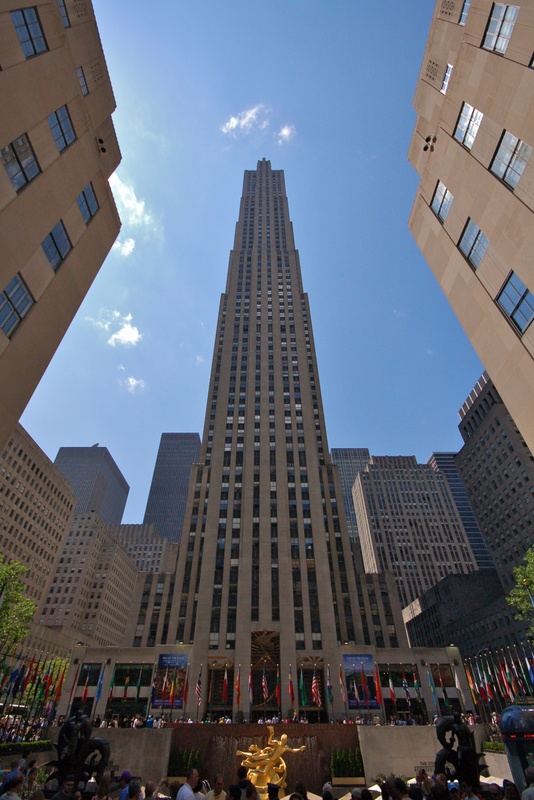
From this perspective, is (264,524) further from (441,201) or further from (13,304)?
(13,304)

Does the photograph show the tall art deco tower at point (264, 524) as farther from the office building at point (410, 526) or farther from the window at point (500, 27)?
the office building at point (410, 526)

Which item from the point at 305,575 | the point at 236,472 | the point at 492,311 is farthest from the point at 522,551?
the point at 492,311

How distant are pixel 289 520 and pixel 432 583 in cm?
8925

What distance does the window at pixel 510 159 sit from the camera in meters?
21.7

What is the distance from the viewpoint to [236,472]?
7300 cm

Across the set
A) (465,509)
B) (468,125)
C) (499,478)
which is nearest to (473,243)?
(468,125)

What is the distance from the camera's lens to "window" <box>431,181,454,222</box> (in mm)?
29178

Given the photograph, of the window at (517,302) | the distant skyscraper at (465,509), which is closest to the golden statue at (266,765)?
the window at (517,302)

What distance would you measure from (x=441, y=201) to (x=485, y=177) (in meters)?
5.81

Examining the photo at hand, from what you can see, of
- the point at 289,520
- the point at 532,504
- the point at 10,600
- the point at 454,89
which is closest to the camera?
the point at 454,89

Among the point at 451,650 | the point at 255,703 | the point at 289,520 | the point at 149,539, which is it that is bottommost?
the point at 255,703

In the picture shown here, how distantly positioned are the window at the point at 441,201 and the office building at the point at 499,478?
213 ft

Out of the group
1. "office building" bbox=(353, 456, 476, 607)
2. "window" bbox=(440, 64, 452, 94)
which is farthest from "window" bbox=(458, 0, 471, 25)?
"office building" bbox=(353, 456, 476, 607)

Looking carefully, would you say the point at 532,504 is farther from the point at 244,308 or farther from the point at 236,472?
the point at 244,308
